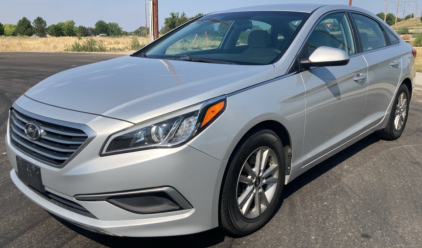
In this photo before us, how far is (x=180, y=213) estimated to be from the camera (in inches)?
95.2

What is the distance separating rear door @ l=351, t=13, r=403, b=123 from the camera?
13.8ft

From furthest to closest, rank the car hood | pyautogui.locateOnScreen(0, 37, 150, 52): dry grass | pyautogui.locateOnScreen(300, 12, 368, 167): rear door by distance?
pyautogui.locateOnScreen(0, 37, 150, 52): dry grass, pyautogui.locateOnScreen(300, 12, 368, 167): rear door, the car hood

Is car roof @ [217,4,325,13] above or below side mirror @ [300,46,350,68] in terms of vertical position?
above

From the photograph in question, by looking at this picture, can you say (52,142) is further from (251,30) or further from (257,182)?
(251,30)

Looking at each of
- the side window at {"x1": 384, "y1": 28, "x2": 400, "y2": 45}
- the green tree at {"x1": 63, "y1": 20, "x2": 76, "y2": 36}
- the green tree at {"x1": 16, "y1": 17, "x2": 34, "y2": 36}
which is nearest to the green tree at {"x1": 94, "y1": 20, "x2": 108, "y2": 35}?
the green tree at {"x1": 63, "y1": 20, "x2": 76, "y2": 36}

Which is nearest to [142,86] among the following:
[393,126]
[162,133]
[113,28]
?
[162,133]

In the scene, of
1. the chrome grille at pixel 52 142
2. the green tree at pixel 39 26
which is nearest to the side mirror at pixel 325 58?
the chrome grille at pixel 52 142

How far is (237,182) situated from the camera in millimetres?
2674

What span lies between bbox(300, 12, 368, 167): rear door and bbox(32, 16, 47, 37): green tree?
97.1 m

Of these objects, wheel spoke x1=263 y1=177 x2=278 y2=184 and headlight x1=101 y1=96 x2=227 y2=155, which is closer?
headlight x1=101 y1=96 x2=227 y2=155

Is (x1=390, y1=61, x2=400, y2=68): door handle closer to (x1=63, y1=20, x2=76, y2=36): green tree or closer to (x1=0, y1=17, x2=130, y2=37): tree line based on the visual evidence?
(x1=0, y1=17, x2=130, y2=37): tree line

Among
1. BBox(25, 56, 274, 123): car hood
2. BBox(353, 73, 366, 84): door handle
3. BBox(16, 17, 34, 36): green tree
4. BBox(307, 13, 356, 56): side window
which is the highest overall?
BBox(307, 13, 356, 56): side window

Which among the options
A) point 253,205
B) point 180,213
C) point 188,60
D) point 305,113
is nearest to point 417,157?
point 305,113

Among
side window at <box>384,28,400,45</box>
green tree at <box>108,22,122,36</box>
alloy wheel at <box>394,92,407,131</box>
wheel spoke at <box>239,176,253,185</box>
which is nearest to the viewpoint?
wheel spoke at <box>239,176,253,185</box>
